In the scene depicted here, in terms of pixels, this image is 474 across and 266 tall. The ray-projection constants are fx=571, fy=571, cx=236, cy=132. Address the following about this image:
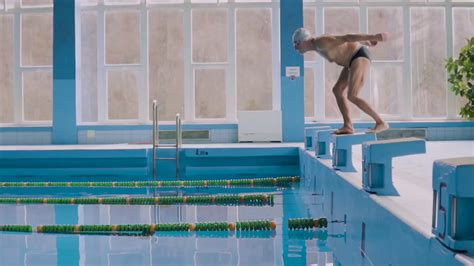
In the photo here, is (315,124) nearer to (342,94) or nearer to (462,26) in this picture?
(462,26)

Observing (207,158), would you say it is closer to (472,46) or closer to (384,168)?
(472,46)

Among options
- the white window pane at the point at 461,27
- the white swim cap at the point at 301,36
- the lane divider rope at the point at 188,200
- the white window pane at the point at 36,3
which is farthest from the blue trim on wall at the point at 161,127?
the white swim cap at the point at 301,36

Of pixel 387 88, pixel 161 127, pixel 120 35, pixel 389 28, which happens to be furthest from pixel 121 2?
pixel 387 88

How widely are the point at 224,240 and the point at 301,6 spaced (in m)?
7.63

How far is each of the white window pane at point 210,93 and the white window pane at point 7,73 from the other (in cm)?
379

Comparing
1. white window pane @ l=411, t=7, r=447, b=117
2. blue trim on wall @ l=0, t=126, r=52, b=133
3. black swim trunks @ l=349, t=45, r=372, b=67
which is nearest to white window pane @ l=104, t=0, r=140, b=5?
blue trim on wall @ l=0, t=126, r=52, b=133

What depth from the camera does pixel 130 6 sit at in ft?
37.3

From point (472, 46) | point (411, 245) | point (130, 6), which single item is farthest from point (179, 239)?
point (130, 6)

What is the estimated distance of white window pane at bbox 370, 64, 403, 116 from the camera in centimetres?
1134

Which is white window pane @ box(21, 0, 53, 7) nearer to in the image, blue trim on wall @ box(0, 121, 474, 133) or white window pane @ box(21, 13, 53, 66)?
white window pane @ box(21, 13, 53, 66)

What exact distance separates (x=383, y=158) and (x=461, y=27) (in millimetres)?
9830

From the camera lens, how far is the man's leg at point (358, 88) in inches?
198

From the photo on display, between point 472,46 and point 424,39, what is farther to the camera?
point 424,39

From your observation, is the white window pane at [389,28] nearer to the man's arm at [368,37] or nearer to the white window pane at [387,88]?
the white window pane at [387,88]
